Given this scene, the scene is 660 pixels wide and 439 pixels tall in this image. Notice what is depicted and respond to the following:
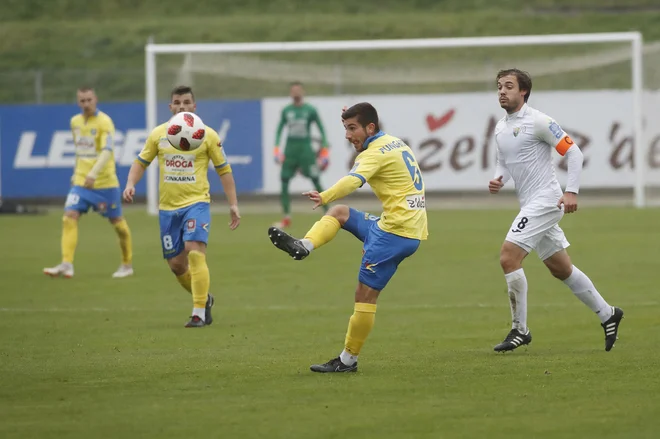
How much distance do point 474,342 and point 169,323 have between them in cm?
320

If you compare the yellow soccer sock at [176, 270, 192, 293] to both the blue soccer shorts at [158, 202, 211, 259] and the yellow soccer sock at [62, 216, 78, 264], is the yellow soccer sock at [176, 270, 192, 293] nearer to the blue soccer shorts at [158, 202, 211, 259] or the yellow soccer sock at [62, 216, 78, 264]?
the blue soccer shorts at [158, 202, 211, 259]

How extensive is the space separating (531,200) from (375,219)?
1655 mm

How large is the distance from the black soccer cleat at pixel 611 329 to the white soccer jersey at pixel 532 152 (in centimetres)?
100

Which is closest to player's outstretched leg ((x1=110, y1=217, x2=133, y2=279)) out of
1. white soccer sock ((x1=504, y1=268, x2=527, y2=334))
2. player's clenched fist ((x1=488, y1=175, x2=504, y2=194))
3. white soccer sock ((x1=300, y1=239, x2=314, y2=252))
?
player's clenched fist ((x1=488, y1=175, x2=504, y2=194))

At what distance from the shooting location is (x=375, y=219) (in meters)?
8.85

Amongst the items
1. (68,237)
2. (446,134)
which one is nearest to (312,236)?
(68,237)

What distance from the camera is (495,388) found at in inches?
311

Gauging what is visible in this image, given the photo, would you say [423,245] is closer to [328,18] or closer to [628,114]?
[628,114]

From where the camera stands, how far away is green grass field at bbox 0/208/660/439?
6949 mm

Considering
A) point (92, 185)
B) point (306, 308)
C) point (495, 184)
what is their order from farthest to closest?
point (92, 185), point (306, 308), point (495, 184)

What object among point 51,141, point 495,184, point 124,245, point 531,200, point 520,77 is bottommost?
point 124,245

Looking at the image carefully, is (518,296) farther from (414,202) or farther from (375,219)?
(375,219)

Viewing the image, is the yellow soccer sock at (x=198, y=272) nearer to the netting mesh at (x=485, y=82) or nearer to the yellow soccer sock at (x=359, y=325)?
the yellow soccer sock at (x=359, y=325)

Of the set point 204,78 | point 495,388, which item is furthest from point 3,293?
point 204,78
